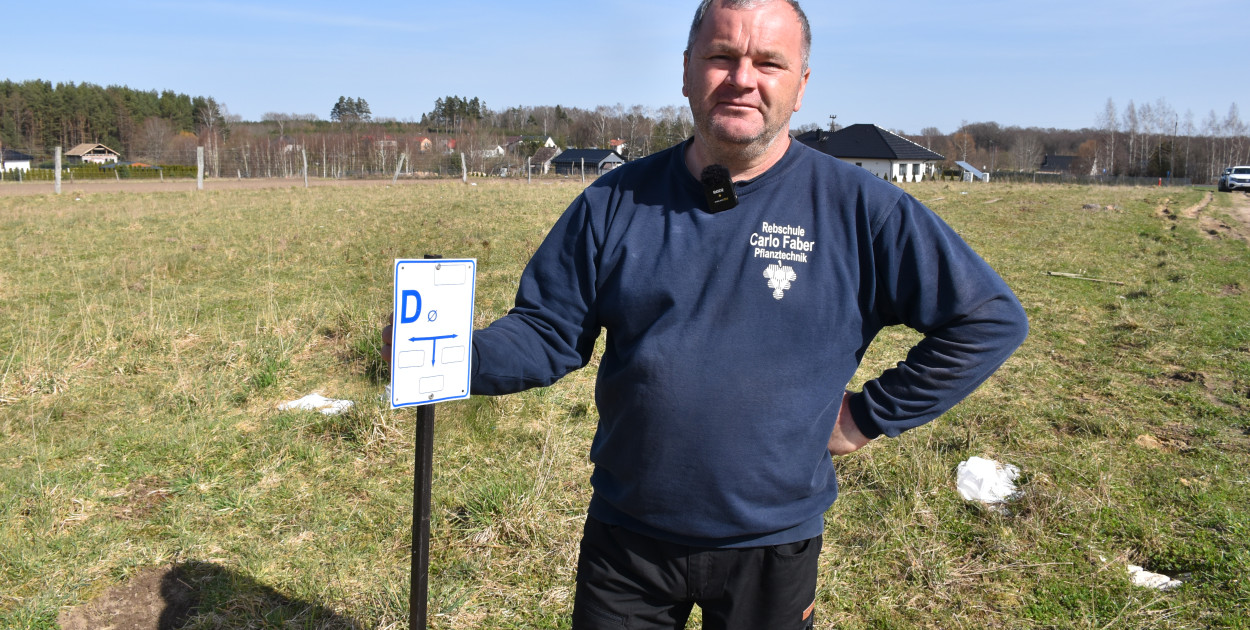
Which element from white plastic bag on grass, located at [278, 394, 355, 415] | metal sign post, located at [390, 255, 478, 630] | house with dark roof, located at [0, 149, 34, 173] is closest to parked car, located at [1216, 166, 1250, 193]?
white plastic bag on grass, located at [278, 394, 355, 415]

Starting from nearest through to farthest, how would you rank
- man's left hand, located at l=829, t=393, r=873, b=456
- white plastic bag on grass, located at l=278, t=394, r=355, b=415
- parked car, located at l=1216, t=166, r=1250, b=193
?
man's left hand, located at l=829, t=393, r=873, b=456, white plastic bag on grass, located at l=278, t=394, r=355, b=415, parked car, located at l=1216, t=166, r=1250, b=193

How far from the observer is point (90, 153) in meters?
90.7

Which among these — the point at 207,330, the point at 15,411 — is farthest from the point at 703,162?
the point at 207,330

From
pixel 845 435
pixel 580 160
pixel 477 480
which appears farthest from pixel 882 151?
pixel 845 435

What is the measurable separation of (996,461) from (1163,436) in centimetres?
145

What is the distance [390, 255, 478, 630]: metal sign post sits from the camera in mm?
1710

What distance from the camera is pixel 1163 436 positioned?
520cm

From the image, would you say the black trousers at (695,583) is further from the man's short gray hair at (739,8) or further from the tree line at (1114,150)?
the tree line at (1114,150)

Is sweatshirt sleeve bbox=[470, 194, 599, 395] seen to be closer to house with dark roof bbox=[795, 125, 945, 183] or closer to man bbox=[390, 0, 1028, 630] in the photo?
man bbox=[390, 0, 1028, 630]

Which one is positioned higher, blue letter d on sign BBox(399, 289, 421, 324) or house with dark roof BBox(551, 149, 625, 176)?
house with dark roof BBox(551, 149, 625, 176)

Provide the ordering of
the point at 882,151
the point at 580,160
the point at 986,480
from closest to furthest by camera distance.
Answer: the point at 986,480 → the point at 882,151 → the point at 580,160

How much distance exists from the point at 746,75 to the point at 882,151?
211 feet

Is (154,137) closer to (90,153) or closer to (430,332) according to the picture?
(90,153)

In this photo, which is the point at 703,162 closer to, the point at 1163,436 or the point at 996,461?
the point at 996,461
